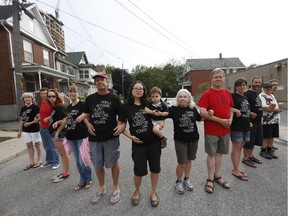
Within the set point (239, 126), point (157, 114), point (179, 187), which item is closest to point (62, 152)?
point (157, 114)

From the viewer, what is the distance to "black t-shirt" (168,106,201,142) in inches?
116

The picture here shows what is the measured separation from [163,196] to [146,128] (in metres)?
1.20

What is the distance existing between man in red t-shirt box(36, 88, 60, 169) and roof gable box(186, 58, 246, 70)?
37.6 meters

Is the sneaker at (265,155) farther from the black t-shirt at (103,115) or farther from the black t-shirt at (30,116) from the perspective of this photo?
the black t-shirt at (30,116)

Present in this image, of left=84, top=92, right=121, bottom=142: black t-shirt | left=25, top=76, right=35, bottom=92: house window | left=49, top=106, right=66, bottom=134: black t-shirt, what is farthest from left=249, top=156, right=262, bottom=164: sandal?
left=25, top=76, right=35, bottom=92: house window

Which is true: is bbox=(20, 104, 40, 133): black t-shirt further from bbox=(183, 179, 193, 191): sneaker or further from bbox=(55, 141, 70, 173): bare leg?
bbox=(183, 179, 193, 191): sneaker

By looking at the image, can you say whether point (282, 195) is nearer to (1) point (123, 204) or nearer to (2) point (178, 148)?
(2) point (178, 148)

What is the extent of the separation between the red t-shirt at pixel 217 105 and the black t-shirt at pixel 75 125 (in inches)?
81.4

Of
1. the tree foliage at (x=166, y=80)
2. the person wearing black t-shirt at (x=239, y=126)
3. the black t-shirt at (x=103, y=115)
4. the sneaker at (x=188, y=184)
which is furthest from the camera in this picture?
the tree foliage at (x=166, y=80)

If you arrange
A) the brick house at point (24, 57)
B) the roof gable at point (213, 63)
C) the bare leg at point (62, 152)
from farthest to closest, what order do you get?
the roof gable at point (213, 63) → the brick house at point (24, 57) → the bare leg at point (62, 152)

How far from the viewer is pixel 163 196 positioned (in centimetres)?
→ 295

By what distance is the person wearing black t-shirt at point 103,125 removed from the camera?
2.76m

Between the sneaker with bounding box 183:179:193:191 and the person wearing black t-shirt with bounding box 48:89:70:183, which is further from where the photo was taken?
the person wearing black t-shirt with bounding box 48:89:70:183

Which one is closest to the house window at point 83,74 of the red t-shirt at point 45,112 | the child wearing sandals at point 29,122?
the child wearing sandals at point 29,122
